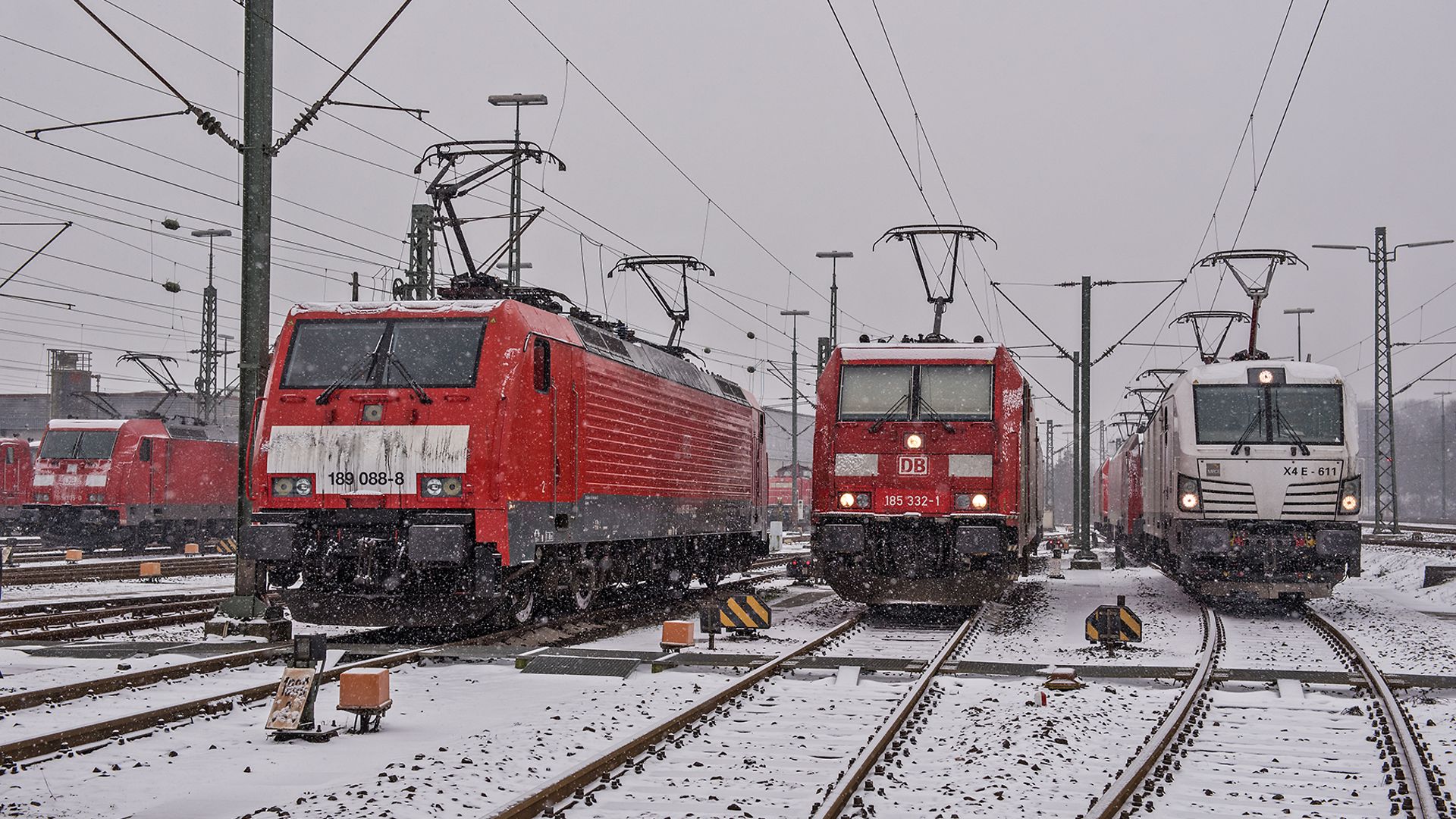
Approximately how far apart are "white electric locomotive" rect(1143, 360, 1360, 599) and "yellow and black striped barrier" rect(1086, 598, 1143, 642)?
4056 millimetres

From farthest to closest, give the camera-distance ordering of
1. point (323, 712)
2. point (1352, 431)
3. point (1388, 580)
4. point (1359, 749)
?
point (1388, 580) → point (1352, 431) → point (323, 712) → point (1359, 749)

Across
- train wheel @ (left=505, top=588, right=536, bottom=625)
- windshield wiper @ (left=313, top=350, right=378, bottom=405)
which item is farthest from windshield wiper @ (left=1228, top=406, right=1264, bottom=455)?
windshield wiper @ (left=313, top=350, right=378, bottom=405)

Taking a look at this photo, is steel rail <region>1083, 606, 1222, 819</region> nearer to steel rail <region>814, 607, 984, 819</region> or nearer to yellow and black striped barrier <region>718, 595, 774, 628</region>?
steel rail <region>814, 607, 984, 819</region>

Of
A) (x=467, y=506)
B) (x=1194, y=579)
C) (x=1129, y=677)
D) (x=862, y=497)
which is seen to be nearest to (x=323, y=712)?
(x=467, y=506)

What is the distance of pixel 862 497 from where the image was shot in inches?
608

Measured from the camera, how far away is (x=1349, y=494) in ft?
54.1

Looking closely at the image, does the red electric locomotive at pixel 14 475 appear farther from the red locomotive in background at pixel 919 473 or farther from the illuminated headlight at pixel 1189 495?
the illuminated headlight at pixel 1189 495

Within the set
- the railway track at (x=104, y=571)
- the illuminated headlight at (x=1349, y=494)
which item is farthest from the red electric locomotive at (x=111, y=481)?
the illuminated headlight at (x=1349, y=494)

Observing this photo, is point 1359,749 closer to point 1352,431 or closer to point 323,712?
point 323,712

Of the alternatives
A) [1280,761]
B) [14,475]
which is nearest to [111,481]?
[14,475]

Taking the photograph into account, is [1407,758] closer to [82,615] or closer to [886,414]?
[886,414]

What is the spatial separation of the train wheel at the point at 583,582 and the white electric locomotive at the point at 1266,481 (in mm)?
7374

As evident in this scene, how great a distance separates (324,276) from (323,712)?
79.9 feet

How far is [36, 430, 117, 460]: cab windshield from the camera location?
105 feet
